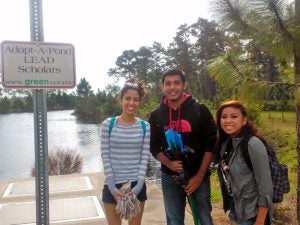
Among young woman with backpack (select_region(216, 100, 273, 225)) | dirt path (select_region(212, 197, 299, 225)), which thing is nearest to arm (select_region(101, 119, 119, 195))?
young woman with backpack (select_region(216, 100, 273, 225))

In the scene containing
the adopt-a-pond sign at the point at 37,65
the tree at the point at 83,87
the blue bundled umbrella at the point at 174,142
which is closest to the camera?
the adopt-a-pond sign at the point at 37,65

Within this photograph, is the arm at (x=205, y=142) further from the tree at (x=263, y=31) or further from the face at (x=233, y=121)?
the tree at (x=263, y=31)

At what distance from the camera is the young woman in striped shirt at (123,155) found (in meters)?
2.42

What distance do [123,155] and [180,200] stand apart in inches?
22.2

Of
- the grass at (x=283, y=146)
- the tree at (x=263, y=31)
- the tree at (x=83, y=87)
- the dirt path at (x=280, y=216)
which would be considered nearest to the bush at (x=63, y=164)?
the grass at (x=283, y=146)

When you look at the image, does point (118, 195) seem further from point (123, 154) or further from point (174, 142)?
point (174, 142)

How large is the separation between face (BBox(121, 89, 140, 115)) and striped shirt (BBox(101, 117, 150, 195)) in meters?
0.11

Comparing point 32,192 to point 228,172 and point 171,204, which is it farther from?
point 228,172

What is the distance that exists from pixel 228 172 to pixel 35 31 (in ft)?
4.31

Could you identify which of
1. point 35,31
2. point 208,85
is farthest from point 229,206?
point 208,85

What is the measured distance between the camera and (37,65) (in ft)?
6.44

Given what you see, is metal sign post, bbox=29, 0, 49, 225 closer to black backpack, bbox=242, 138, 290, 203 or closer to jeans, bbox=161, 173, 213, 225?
jeans, bbox=161, 173, 213, 225

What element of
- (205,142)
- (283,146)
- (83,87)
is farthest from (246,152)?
(83,87)

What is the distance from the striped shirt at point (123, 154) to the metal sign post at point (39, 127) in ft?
1.64
